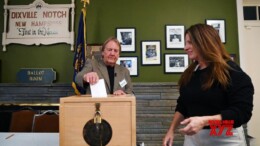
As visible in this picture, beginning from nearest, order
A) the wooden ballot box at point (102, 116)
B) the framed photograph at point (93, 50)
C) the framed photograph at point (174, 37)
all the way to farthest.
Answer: the wooden ballot box at point (102, 116) → the framed photograph at point (93, 50) → the framed photograph at point (174, 37)

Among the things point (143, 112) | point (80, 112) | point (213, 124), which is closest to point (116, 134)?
point (80, 112)

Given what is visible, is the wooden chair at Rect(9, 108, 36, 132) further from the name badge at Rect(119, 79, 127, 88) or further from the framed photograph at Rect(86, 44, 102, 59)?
the name badge at Rect(119, 79, 127, 88)

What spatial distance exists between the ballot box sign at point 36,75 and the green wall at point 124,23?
0.28ft

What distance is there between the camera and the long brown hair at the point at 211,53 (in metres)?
0.99

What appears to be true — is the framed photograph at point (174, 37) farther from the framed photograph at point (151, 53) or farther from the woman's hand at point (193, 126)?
the woman's hand at point (193, 126)

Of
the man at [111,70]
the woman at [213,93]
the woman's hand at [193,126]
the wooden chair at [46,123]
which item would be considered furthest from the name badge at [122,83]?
the wooden chair at [46,123]

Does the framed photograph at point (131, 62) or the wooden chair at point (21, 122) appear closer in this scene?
the wooden chair at point (21, 122)

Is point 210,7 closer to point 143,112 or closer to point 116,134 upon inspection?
point 143,112

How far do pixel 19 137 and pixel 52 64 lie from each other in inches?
75.9

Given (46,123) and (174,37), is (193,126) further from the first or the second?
(174,37)

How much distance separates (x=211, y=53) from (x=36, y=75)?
2583 millimetres

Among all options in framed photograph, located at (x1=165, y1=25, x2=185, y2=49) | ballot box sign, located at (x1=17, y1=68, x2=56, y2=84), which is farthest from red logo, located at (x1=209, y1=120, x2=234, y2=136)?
ballot box sign, located at (x1=17, y1=68, x2=56, y2=84)

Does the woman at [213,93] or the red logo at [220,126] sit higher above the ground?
the woman at [213,93]

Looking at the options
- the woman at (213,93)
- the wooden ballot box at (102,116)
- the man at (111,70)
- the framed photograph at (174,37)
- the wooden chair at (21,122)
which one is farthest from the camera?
the framed photograph at (174,37)
